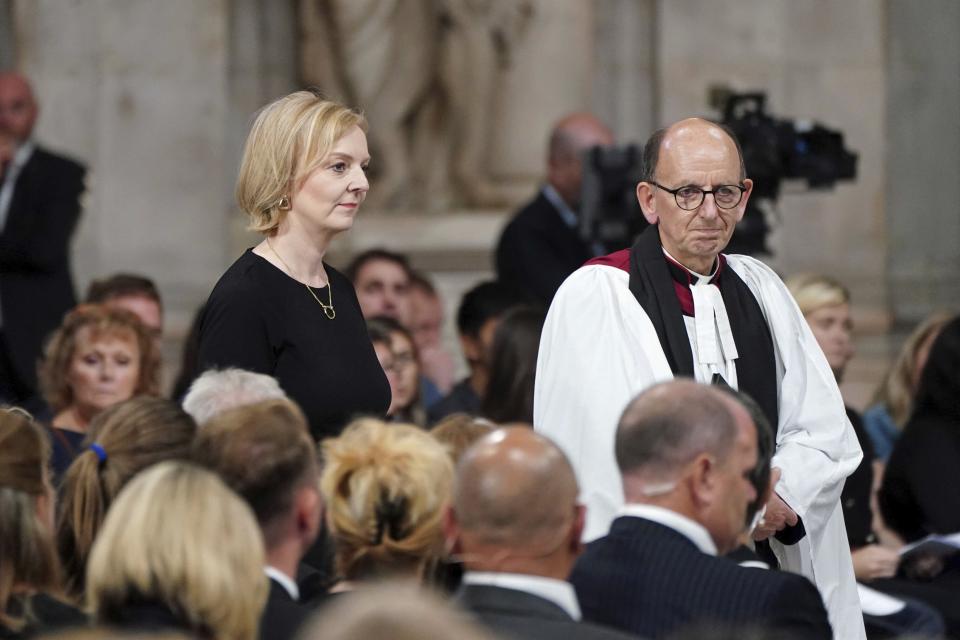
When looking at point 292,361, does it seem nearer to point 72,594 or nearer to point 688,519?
point 72,594

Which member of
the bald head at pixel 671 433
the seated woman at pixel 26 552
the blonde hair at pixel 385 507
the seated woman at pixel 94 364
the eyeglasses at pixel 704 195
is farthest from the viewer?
the seated woman at pixel 94 364

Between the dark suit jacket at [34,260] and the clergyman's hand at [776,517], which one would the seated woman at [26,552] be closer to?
the clergyman's hand at [776,517]

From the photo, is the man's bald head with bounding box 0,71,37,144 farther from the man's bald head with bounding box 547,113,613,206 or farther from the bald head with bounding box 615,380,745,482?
the bald head with bounding box 615,380,745,482

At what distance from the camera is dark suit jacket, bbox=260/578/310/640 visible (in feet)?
12.0

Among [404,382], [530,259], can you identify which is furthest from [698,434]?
[530,259]

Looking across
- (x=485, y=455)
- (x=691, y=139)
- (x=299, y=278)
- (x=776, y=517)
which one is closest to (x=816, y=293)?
(x=691, y=139)

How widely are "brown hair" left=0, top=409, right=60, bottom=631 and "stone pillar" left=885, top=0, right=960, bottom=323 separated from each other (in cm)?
759

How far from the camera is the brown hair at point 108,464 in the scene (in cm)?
420

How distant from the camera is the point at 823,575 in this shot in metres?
→ 4.94

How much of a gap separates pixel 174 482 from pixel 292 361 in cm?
148

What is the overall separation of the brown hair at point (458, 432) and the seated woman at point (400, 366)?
1921mm

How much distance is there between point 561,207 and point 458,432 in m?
4.04

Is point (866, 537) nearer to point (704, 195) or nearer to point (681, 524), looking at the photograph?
point (704, 195)

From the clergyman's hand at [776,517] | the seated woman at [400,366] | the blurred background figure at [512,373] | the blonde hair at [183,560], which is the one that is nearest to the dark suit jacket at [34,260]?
the seated woman at [400,366]
